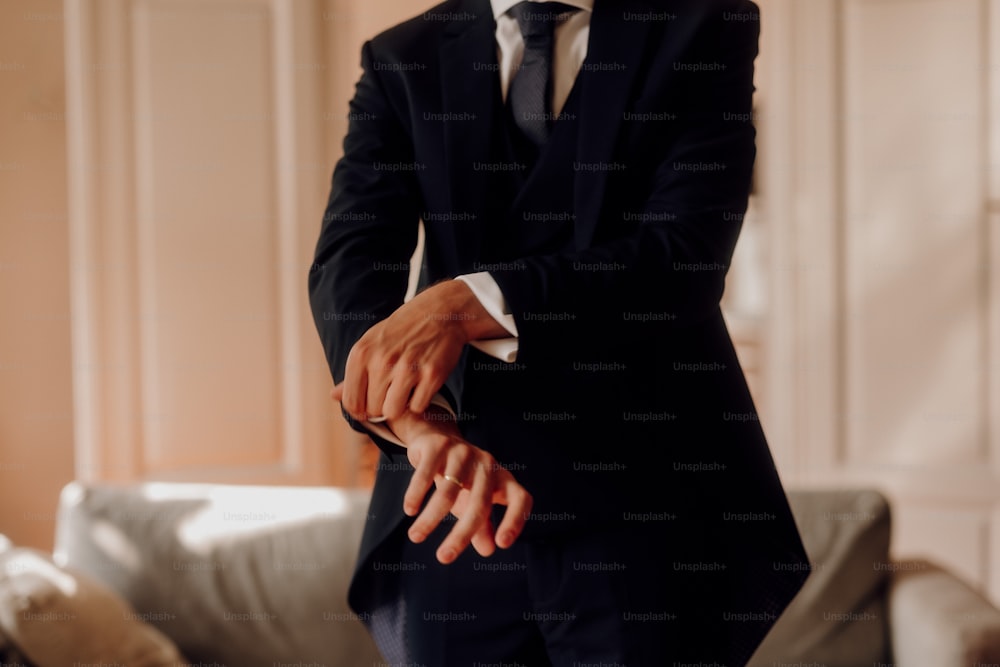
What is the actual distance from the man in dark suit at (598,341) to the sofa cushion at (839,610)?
1371mm

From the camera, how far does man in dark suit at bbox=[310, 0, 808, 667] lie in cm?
69

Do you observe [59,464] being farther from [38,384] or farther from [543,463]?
[543,463]

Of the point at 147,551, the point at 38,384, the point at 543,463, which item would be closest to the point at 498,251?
the point at 543,463

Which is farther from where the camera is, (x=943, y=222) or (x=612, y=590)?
(x=943, y=222)

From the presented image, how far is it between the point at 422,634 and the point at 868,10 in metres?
2.93

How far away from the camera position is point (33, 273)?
11.2 ft

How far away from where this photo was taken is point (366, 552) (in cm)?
80

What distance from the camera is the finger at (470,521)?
565 mm

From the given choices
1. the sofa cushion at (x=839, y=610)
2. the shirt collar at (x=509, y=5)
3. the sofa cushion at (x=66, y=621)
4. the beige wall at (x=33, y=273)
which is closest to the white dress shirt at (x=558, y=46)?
the shirt collar at (x=509, y=5)

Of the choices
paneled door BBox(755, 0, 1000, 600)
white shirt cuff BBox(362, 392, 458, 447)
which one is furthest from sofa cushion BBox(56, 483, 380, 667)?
paneled door BBox(755, 0, 1000, 600)

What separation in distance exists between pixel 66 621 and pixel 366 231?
1385mm

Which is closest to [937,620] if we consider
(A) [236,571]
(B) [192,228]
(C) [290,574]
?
(C) [290,574]

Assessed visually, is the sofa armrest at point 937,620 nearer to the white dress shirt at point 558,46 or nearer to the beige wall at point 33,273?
the white dress shirt at point 558,46

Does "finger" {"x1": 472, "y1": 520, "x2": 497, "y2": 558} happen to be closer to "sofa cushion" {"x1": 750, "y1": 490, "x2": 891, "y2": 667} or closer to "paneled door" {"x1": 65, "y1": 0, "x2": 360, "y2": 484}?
"sofa cushion" {"x1": 750, "y1": 490, "x2": 891, "y2": 667}
